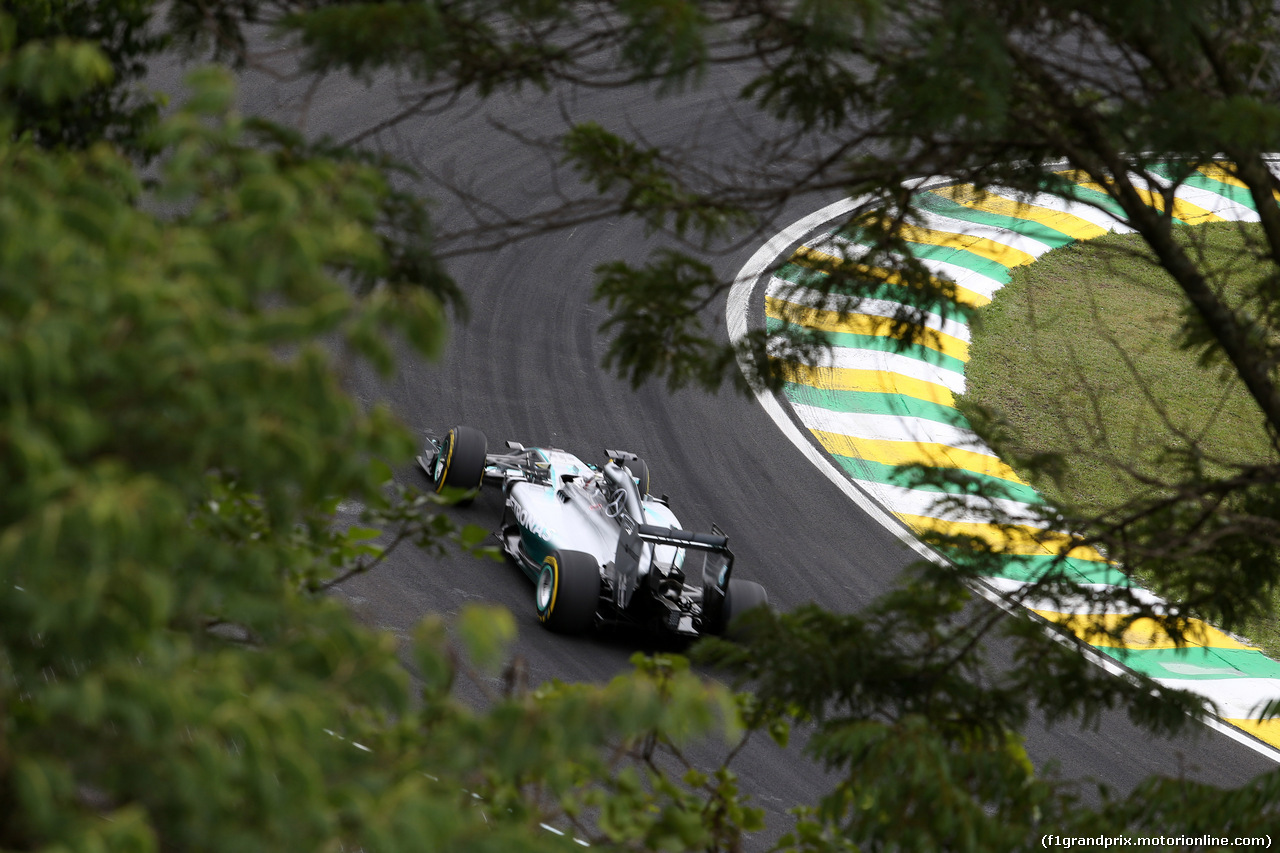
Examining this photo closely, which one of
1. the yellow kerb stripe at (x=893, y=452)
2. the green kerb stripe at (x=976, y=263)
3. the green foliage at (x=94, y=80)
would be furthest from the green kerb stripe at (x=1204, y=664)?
the green foliage at (x=94, y=80)

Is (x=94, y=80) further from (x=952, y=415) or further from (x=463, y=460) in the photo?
(x=463, y=460)

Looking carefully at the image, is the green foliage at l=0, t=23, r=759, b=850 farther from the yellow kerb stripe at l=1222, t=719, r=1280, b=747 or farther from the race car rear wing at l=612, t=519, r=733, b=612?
the yellow kerb stripe at l=1222, t=719, r=1280, b=747

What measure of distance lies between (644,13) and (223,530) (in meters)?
2.13

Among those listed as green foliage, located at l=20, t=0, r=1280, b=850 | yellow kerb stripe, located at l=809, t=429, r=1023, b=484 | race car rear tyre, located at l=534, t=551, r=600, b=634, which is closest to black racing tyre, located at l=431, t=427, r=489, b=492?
race car rear tyre, located at l=534, t=551, r=600, b=634

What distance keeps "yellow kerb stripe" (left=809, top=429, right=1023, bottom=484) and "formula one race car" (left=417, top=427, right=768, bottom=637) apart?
10.3ft

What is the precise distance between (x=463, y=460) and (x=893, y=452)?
565 cm

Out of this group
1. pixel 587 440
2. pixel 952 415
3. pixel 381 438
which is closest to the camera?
pixel 381 438

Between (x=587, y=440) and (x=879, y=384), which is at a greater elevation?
(x=879, y=384)

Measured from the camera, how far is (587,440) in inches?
503

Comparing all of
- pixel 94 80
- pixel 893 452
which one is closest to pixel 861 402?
pixel 893 452

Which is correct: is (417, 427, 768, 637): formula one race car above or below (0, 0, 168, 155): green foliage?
below

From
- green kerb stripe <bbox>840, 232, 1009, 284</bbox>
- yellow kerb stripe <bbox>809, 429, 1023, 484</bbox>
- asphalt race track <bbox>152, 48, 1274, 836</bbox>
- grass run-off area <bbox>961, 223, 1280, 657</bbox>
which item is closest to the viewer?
asphalt race track <bbox>152, 48, 1274, 836</bbox>

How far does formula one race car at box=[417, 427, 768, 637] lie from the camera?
363 inches

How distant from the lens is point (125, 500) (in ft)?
6.22
